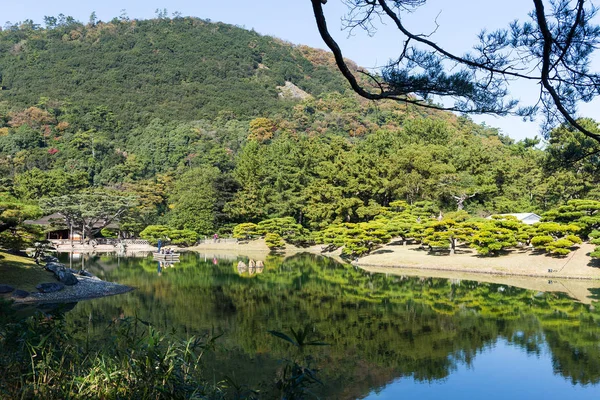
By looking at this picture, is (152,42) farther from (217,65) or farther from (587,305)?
(587,305)

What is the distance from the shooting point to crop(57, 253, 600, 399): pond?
22.0 ft

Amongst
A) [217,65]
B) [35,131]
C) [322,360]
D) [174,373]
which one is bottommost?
[322,360]

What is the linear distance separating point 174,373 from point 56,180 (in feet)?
105

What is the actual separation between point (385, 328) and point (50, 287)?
765 cm

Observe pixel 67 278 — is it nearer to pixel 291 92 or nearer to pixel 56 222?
pixel 56 222

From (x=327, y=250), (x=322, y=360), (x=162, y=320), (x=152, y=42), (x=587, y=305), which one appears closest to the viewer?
(x=322, y=360)

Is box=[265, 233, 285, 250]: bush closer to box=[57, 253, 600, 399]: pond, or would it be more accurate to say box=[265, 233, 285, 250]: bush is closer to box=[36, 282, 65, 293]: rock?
box=[57, 253, 600, 399]: pond

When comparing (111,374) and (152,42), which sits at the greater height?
(152,42)

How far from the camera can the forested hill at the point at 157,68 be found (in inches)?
2229

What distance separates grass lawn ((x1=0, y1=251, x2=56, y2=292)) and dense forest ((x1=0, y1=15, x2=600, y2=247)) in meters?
1.57

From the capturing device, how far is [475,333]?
30.7 feet

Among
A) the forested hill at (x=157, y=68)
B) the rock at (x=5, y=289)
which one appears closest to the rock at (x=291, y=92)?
the forested hill at (x=157, y=68)

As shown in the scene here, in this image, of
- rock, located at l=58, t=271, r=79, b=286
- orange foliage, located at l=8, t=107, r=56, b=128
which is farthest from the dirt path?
orange foliage, located at l=8, t=107, r=56, b=128

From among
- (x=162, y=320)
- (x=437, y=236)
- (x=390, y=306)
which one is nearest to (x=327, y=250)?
(x=437, y=236)
